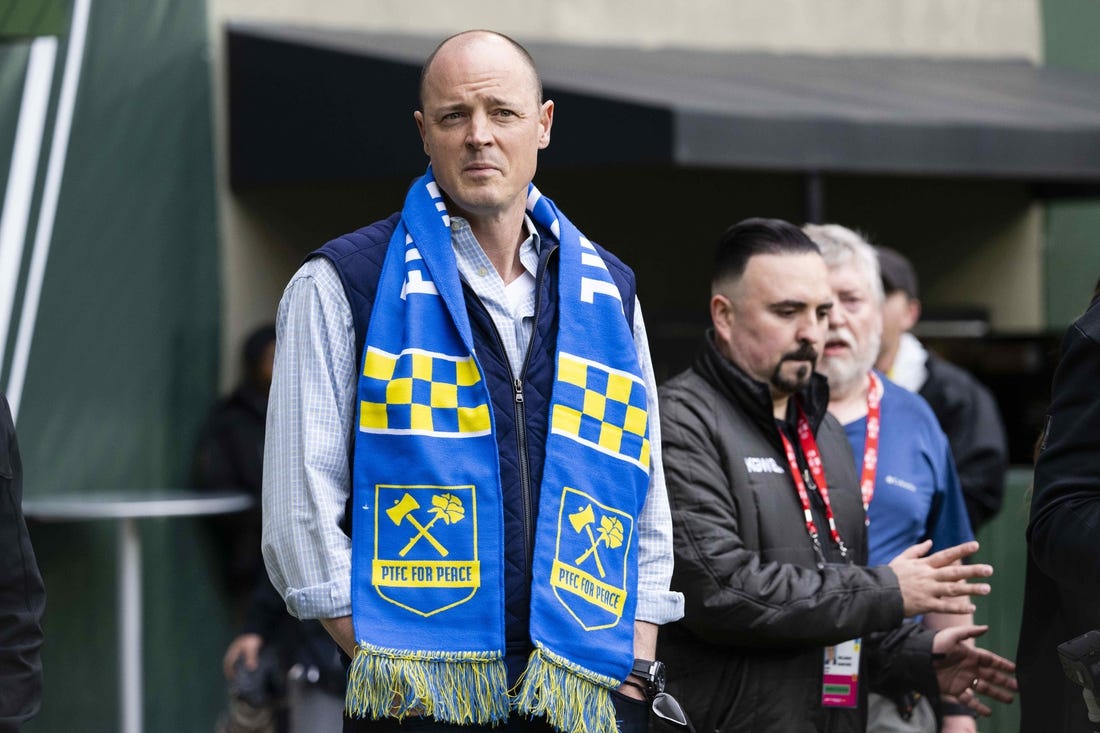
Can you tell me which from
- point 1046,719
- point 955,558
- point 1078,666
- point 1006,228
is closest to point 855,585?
point 955,558

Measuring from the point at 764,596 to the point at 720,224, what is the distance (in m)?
7.03

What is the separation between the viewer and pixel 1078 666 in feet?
10.5

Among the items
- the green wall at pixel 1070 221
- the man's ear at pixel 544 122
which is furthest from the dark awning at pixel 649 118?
the man's ear at pixel 544 122

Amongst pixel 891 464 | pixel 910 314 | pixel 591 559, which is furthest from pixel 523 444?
pixel 910 314

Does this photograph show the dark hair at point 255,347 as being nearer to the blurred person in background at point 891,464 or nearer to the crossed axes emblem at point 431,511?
Result: the blurred person in background at point 891,464

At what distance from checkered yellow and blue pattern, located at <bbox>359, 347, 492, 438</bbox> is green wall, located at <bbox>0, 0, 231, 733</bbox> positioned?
453cm

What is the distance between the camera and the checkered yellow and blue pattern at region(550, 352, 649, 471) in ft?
11.1

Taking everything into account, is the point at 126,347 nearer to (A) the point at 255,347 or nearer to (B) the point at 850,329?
(A) the point at 255,347

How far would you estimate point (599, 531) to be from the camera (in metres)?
3.42

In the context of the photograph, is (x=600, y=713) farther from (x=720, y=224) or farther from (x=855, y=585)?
(x=720, y=224)

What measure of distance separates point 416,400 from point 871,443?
1.97 metres

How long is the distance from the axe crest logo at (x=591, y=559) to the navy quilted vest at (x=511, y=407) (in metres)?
0.06

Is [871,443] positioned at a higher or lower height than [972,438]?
lower

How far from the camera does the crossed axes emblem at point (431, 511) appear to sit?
323cm
